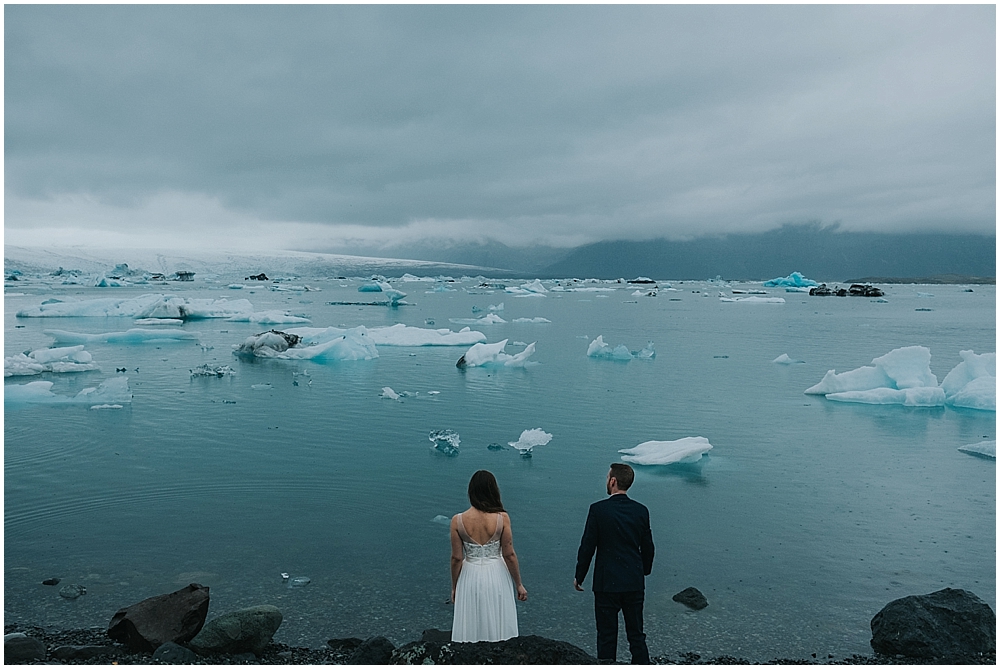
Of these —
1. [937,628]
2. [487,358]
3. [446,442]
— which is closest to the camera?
[937,628]

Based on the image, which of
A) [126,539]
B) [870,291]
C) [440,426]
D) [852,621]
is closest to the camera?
[852,621]

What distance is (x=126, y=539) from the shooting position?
5.62 m

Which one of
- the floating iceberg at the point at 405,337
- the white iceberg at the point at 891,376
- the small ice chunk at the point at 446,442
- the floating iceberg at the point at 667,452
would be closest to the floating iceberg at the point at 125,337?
the floating iceberg at the point at 405,337

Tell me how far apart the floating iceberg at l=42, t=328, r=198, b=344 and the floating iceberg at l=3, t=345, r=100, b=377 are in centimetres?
355

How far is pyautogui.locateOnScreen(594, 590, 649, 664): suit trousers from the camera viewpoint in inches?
148

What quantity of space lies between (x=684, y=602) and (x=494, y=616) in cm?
157

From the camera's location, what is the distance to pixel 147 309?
2605 centimetres

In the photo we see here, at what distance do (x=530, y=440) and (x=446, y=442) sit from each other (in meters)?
0.92

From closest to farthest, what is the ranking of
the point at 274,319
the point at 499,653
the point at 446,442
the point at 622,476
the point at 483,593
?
the point at 499,653, the point at 483,593, the point at 622,476, the point at 446,442, the point at 274,319

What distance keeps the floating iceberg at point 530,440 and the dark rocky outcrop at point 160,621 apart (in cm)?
440

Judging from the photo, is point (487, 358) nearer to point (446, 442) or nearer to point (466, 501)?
point (446, 442)

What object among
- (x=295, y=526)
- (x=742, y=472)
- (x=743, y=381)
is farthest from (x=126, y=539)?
(x=743, y=381)

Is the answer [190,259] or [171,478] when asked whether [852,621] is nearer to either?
[171,478]

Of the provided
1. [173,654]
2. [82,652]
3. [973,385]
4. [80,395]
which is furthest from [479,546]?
[973,385]
